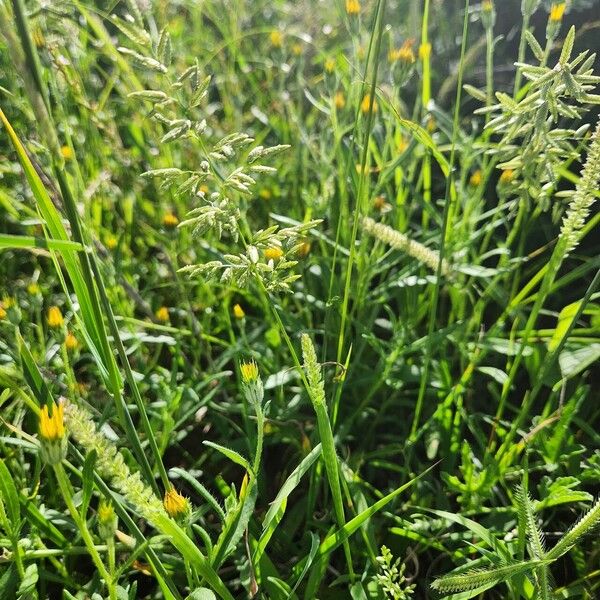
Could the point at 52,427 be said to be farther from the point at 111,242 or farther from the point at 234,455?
the point at 111,242

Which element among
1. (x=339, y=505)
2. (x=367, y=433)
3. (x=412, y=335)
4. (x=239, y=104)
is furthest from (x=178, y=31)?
(x=339, y=505)

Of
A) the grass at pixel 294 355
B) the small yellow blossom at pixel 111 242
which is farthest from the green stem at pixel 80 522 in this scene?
the small yellow blossom at pixel 111 242

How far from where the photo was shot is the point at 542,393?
57.0 inches

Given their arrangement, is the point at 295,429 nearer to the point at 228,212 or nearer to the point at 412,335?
the point at 412,335

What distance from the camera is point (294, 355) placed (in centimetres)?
86

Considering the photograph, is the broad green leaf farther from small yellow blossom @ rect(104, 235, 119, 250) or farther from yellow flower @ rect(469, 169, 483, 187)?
yellow flower @ rect(469, 169, 483, 187)

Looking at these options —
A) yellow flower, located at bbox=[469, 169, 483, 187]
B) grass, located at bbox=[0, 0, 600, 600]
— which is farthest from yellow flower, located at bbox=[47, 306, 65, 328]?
yellow flower, located at bbox=[469, 169, 483, 187]

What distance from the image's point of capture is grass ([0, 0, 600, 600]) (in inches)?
31.8

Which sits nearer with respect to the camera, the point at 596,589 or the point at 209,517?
the point at 596,589

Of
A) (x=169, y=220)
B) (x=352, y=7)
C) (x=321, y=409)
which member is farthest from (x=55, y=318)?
(x=352, y=7)

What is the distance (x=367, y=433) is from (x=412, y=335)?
0.25 meters

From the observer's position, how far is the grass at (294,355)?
2.65ft

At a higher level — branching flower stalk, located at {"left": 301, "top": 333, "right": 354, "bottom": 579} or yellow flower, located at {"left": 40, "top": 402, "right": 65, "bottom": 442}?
yellow flower, located at {"left": 40, "top": 402, "right": 65, "bottom": 442}

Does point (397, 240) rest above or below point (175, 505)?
above
